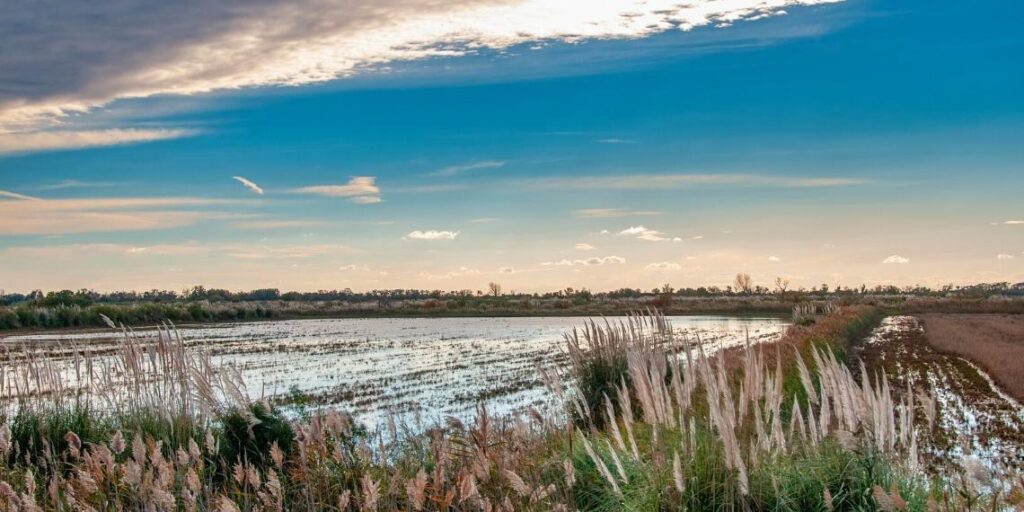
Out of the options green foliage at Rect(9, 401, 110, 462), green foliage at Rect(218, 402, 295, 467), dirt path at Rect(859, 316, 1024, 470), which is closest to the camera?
Result: green foliage at Rect(218, 402, 295, 467)

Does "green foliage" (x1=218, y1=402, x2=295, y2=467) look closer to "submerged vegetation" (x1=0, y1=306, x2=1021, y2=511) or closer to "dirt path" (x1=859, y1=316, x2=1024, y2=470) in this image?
"submerged vegetation" (x1=0, y1=306, x2=1021, y2=511)

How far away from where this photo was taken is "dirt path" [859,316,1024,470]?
12719mm

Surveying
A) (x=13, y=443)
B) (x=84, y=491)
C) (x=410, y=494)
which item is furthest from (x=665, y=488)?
(x=13, y=443)

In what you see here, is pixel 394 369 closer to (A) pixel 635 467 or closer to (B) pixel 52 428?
(B) pixel 52 428

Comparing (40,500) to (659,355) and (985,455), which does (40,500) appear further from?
(985,455)

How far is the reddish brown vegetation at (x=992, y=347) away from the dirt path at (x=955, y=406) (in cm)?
44

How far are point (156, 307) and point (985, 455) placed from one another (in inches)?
2639

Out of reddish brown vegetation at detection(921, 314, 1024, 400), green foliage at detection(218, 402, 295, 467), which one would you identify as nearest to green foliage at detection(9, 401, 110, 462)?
green foliage at detection(218, 402, 295, 467)

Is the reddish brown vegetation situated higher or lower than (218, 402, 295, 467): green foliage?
lower

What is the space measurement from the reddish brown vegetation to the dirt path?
1.46 feet

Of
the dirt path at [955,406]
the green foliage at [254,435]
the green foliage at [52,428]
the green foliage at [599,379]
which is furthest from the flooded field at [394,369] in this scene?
the dirt path at [955,406]

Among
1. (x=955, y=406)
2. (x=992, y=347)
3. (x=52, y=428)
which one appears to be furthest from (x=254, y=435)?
(x=992, y=347)

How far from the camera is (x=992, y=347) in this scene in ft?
110

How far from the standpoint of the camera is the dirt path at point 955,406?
12719mm
